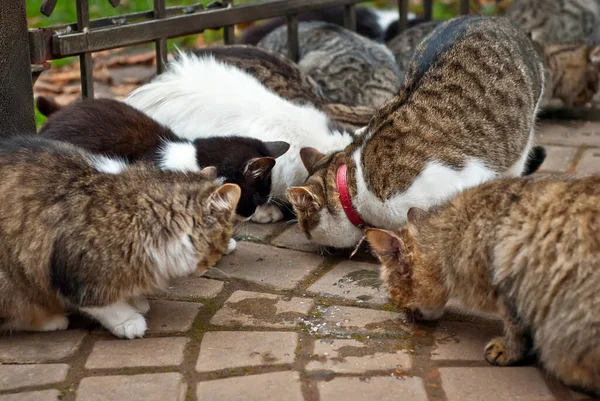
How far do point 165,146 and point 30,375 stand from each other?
6.05 ft

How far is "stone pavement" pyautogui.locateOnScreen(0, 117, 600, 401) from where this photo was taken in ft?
11.7

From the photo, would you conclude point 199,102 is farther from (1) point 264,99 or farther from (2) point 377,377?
(2) point 377,377

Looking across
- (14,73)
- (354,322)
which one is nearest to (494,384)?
(354,322)

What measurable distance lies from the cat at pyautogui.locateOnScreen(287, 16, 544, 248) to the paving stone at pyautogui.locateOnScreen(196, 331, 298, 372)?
1181 mm

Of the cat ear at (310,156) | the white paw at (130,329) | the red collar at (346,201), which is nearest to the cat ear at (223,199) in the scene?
the white paw at (130,329)

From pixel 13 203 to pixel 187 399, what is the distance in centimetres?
129

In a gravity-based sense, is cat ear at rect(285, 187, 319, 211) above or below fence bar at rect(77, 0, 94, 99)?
below

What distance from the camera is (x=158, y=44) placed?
6.41 meters

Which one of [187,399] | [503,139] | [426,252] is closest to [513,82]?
[503,139]

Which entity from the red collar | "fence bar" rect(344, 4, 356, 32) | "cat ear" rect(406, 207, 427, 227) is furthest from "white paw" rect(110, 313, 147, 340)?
"fence bar" rect(344, 4, 356, 32)

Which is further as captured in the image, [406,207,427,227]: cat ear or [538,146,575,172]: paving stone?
[538,146,575,172]: paving stone

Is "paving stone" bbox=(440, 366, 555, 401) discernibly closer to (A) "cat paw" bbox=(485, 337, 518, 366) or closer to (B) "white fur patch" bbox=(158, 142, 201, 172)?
(A) "cat paw" bbox=(485, 337, 518, 366)

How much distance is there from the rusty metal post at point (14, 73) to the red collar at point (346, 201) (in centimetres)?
189

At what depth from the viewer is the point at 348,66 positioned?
7336 mm
